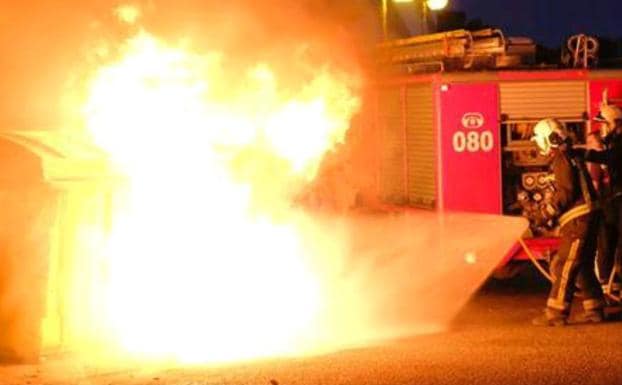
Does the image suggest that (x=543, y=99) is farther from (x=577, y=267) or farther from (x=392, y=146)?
(x=577, y=267)

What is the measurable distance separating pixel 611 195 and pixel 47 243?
564cm

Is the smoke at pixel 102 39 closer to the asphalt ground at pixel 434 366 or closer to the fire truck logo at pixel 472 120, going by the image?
the fire truck logo at pixel 472 120

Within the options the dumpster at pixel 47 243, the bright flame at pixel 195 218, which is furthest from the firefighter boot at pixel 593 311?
the dumpster at pixel 47 243

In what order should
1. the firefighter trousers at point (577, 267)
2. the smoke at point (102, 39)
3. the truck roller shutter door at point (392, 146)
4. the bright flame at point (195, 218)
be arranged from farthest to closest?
the smoke at point (102, 39) < the truck roller shutter door at point (392, 146) < the firefighter trousers at point (577, 267) < the bright flame at point (195, 218)

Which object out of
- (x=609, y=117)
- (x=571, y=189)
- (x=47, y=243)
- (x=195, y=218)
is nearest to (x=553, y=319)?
(x=571, y=189)

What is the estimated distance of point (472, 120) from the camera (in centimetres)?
1095

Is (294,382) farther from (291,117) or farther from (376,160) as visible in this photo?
(376,160)

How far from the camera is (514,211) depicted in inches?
435

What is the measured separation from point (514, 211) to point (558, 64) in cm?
194

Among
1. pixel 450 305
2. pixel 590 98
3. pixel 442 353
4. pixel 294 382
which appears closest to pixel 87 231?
pixel 294 382

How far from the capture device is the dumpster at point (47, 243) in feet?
25.6

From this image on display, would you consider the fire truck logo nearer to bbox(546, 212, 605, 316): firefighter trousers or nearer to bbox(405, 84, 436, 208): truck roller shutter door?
bbox(405, 84, 436, 208): truck roller shutter door

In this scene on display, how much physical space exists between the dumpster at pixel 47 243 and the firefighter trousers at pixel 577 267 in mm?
4306

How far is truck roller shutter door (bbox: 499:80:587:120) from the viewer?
1097 centimetres
